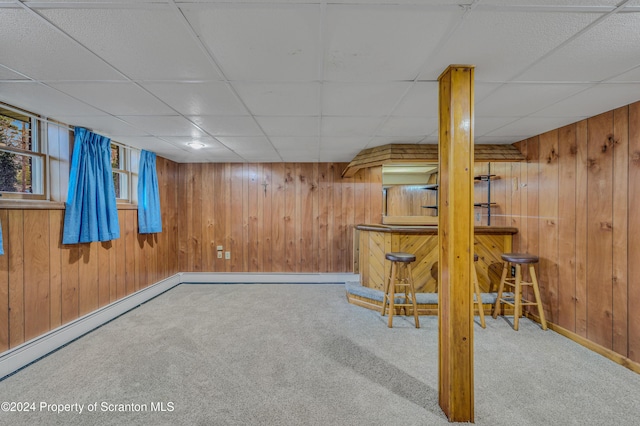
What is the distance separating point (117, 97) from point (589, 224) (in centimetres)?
430

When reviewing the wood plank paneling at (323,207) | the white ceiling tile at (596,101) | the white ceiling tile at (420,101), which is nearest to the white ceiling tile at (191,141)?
the wood plank paneling at (323,207)

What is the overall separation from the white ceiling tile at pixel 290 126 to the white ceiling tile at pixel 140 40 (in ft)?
2.83

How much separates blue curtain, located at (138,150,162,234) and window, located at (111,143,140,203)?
140 millimetres

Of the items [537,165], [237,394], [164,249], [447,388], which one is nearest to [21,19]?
[237,394]

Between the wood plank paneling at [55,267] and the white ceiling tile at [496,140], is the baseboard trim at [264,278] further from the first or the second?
the white ceiling tile at [496,140]

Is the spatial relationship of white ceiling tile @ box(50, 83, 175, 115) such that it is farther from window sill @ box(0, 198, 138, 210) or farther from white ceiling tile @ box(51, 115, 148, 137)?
window sill @ box(0, 198, 138, 210)

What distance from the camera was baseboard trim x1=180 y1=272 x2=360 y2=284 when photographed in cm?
469

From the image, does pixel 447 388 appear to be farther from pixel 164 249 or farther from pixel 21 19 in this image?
pixel 164 249

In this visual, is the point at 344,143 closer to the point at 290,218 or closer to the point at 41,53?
the point at 290,218

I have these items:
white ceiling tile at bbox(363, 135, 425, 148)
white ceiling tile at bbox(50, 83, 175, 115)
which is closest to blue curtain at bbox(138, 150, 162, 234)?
white ceiling tile at bbox(50, 83, 175, 115)

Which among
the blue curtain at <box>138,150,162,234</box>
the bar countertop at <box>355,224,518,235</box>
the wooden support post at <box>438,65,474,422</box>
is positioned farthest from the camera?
the blue curtain at <box>138,150,162,234</box>

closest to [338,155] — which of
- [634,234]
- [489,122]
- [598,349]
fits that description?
[489,122]

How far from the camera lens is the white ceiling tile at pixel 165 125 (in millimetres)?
2455

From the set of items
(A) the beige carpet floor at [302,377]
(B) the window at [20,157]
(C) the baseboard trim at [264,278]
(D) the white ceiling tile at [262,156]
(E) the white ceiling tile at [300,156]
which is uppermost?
(E) the white ceiling tile at [300,156]
